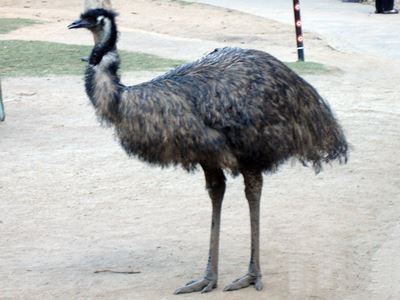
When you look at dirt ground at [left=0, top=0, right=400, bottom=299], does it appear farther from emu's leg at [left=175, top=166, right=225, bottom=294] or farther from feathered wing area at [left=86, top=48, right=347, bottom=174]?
feathered wing area at [left=86, top=48, right=347, bottom=174]

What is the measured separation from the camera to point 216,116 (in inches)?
216

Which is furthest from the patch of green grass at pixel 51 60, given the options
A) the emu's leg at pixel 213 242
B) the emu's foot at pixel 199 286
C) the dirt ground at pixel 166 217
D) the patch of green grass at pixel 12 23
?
the emu's foot at pixel 199 286

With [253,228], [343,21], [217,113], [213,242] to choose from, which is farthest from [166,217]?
[343,21]

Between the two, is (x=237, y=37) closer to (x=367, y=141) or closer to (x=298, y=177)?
(x=367, y=141)

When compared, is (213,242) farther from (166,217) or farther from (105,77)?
(166,217)

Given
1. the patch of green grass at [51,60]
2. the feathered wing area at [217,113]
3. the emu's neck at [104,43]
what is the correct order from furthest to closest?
1. the patch of green grass at [51,60]
2. the emu's neck at [104,43]
3. the feathered wing area at [217,113]

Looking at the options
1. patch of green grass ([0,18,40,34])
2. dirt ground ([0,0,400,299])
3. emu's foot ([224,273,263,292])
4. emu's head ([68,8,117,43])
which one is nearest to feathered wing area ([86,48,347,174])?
emu's head ([68,8,117,43])

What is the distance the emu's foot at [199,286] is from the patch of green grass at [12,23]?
13.0 meters

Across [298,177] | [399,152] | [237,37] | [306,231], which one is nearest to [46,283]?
[306,231]

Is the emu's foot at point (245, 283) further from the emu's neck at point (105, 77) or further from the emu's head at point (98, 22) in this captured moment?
the emu's head at point (98, 22)

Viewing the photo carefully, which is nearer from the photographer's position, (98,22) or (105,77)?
(105,77)

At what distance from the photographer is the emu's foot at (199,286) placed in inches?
228

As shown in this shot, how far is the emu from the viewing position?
5430mm

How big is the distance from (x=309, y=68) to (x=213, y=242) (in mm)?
8084
